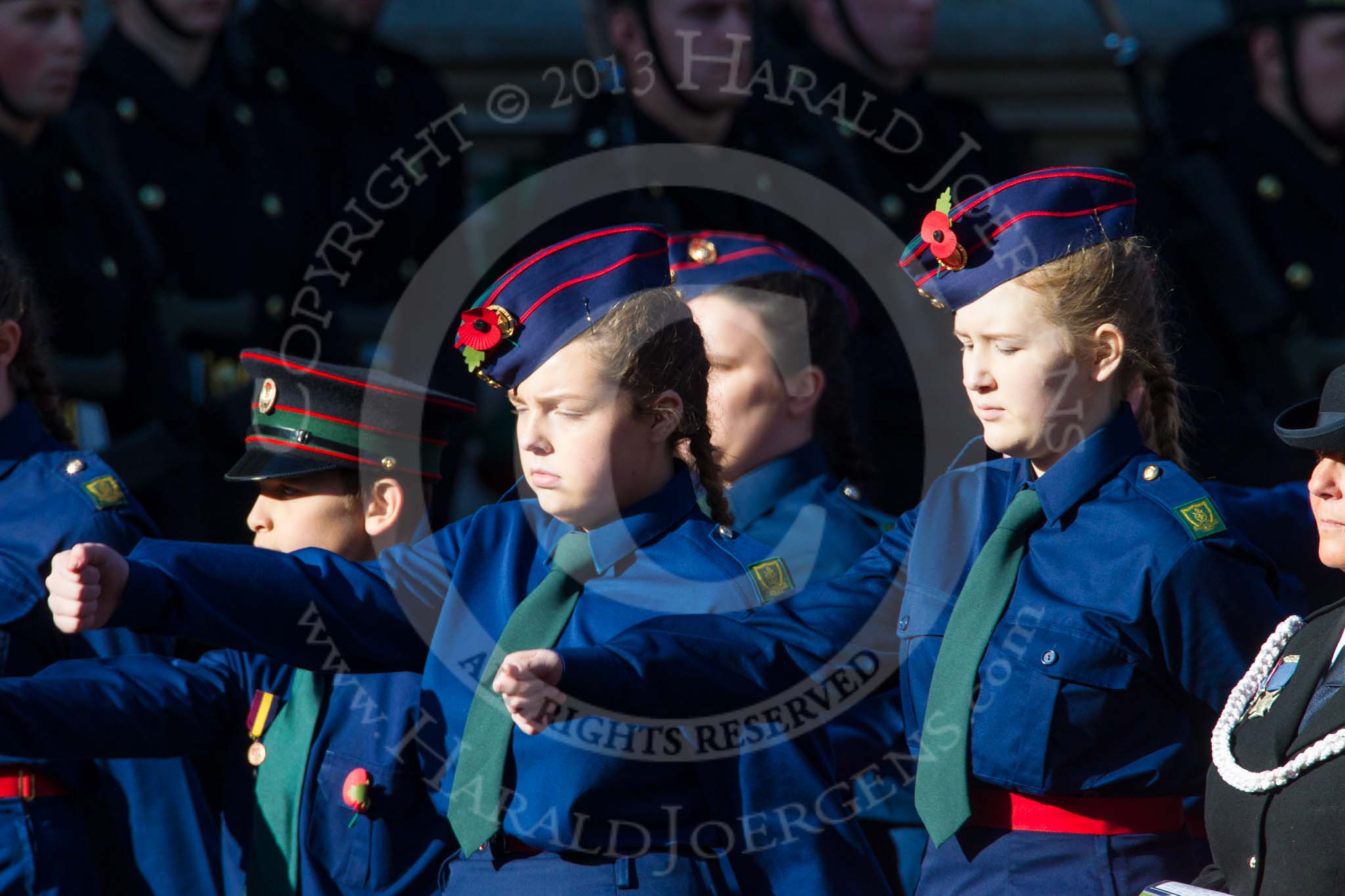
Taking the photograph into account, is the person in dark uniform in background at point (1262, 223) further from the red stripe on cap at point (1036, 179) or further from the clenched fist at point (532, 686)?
the clenched fist at point (532, 686)

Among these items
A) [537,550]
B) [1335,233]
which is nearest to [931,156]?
[1335,233]

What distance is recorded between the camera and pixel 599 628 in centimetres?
263

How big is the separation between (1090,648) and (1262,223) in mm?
3936

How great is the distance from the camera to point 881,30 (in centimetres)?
589

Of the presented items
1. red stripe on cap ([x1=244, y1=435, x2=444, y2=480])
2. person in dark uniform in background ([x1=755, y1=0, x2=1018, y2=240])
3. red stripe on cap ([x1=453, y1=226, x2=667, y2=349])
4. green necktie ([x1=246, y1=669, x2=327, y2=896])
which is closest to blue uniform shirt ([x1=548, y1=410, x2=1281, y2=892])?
red stripe on cap ([x1=453, y1=226, x2=667, y2=349])

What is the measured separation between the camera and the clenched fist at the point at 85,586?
2.44m

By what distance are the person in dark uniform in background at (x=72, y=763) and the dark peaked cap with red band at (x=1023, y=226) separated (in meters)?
1.59

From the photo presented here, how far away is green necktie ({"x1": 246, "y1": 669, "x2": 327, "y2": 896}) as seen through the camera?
9.98 ft

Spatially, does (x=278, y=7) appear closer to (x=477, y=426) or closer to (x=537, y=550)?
(x=477, y=426)

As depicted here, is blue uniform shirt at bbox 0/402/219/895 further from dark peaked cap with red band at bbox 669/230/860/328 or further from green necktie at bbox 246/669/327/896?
dark peaked cap with red band at bbox 669/230/860/328

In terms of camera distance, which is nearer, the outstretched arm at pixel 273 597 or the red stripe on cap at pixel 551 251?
the outstretched arm at pixel 273 597

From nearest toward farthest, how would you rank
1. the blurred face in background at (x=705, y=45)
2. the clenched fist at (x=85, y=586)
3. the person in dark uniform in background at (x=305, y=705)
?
the clenched fist at (x=85, y=586) < the person in dark uniform in background at (x=305, y=705) < the blurred face in background at (x=705, y=45)

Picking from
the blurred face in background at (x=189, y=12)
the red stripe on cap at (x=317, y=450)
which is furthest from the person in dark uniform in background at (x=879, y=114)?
the red stripe on cap at (x=317, y=450)

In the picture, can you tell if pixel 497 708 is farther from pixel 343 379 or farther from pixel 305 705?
pixel 343 379
